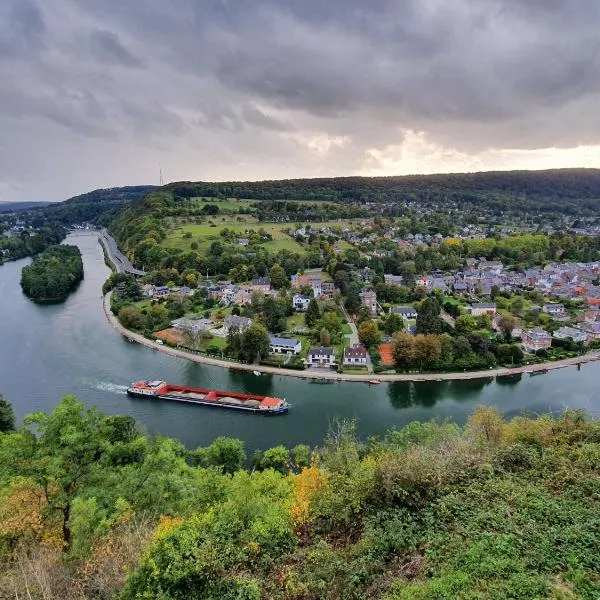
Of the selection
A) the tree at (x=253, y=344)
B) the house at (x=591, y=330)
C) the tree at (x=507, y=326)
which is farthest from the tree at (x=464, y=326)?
the tree at (x=253, y=344)

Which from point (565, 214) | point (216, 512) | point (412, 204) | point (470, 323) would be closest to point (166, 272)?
point (470, 323)

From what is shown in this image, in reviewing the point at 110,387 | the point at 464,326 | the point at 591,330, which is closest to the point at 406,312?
the point at 464,326

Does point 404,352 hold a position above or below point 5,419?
below

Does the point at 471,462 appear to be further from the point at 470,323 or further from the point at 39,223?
the point at 39,223

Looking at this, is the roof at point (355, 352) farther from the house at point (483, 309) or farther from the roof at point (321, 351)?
the house at point (483, 309)

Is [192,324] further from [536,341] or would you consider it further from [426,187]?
[426,187]

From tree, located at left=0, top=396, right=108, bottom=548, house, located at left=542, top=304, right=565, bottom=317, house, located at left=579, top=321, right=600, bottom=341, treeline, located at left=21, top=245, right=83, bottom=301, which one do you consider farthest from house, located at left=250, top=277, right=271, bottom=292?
tree, located at left=0, top=396, right=108, bottom=548
